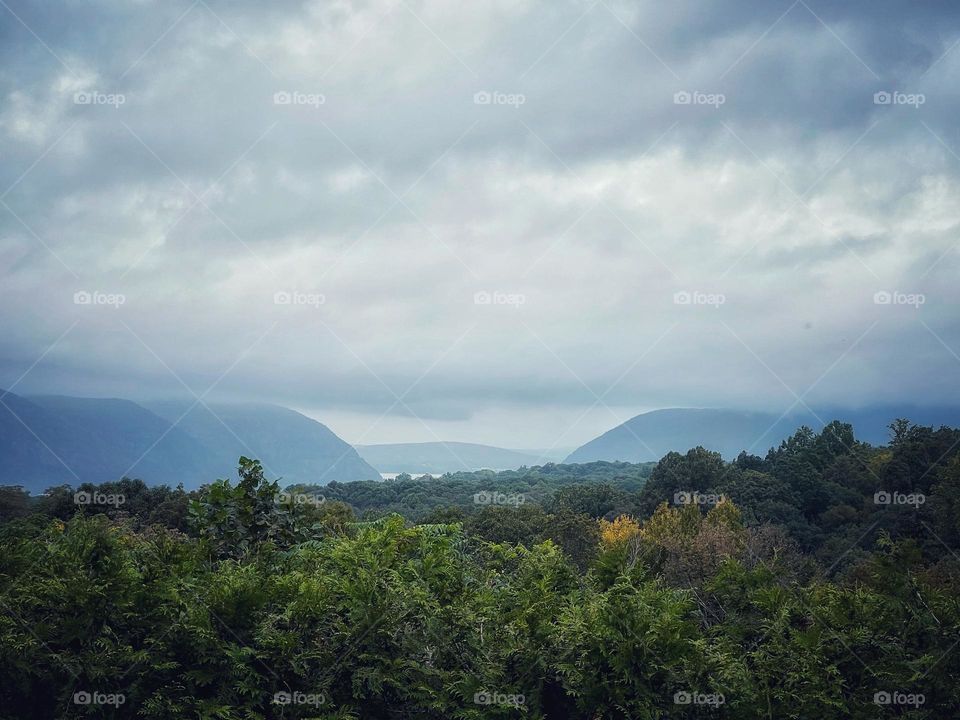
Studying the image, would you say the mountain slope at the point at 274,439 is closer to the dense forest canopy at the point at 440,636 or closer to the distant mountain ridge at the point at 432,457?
the distant mountain ridge at the point at 432,457

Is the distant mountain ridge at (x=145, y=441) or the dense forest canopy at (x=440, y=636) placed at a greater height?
the distant mountain ridge at (x=145, y=441)

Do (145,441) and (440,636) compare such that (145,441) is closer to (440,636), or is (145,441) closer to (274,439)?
(274,439)

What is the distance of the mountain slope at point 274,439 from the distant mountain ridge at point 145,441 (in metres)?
A: 0.26

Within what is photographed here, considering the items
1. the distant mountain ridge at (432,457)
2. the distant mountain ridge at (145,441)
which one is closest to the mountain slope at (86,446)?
the distant mountain ridge at (145,441)

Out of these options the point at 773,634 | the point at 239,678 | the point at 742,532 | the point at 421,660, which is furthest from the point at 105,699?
the point at 742,532

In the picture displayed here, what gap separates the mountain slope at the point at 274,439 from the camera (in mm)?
123375

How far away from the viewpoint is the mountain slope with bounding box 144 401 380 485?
123m

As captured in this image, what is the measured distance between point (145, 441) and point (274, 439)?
26208 millimetres

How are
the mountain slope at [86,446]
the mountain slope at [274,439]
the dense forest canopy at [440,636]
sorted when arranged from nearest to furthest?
the dense forest canopy at [440,636] < the mountain slope at [86,446] < the mountain slope at [274,439]

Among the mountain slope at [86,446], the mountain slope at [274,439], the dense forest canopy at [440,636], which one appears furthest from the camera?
the mountain slope at [274,439]

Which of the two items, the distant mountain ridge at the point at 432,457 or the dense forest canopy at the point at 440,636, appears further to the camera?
the distant mountain ridge at the point at 432,457

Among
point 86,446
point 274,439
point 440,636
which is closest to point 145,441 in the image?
point 86,446

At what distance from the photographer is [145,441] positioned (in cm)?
12406

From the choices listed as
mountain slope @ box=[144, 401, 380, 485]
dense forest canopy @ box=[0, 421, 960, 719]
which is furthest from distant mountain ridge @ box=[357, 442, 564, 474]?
dense forest canopy @ box=[0, 421, 960, 719]
